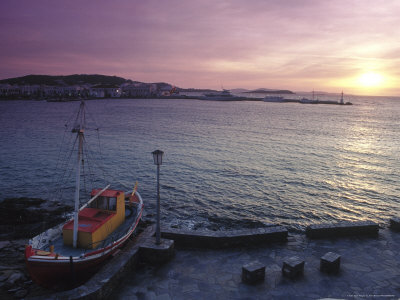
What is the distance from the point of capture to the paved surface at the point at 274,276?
7.94 m

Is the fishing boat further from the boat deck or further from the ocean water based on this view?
the ocean water

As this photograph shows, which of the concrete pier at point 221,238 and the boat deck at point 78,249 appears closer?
the boat deck at point 78,249

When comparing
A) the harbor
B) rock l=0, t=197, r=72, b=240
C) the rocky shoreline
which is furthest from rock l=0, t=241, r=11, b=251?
the harbor

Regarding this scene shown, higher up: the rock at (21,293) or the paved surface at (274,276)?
the paved surface at (274,276)

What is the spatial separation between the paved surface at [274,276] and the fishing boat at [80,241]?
2.16 meters

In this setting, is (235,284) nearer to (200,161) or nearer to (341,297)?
(341,297)

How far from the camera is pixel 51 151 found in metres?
35.4

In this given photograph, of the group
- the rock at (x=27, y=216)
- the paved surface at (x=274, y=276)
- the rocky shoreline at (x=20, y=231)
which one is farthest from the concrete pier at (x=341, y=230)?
the rock at (x=27, y=216)

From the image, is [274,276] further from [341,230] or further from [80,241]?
[80,241]

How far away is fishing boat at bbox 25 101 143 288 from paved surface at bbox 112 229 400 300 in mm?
2161

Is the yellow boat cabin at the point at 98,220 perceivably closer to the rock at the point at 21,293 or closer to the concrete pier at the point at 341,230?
the rock at the point at 21,293

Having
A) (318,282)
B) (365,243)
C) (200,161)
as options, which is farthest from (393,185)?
(318,282)

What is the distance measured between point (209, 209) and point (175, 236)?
817cm

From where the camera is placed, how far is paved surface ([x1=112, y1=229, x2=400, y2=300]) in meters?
7.94
